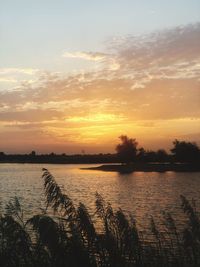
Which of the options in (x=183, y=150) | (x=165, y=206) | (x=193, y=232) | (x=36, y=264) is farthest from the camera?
(x=183, y=150)

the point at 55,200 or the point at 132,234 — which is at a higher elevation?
the point at 55,200

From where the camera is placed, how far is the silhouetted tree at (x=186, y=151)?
186750mm

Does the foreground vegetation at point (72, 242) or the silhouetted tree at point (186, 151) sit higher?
the silhouetted tree at point (186, 151)

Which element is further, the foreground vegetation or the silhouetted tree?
the silhouetted tree

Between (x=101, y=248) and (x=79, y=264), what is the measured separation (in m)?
1.77

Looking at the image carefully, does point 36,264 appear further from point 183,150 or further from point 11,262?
point 183,150

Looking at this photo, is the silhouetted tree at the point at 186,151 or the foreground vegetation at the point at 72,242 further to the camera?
the silhouetted tree at the point at 186,151

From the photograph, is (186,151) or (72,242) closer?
(72,242)

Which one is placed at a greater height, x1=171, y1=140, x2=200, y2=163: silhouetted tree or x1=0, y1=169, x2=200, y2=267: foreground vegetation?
x1=171, y1=140, x2=200, y2=163: silhouetted tree

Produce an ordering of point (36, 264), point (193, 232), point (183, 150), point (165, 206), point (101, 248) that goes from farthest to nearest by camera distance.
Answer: point (183, 150), point (165, 206), point (193, 232), point (101, 248), point (36, 264)

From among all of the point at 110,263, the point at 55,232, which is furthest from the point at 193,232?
the point at 55,232

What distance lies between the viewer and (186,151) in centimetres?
18812

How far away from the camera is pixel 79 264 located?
588 inches

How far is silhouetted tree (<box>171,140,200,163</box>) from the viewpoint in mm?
186750
